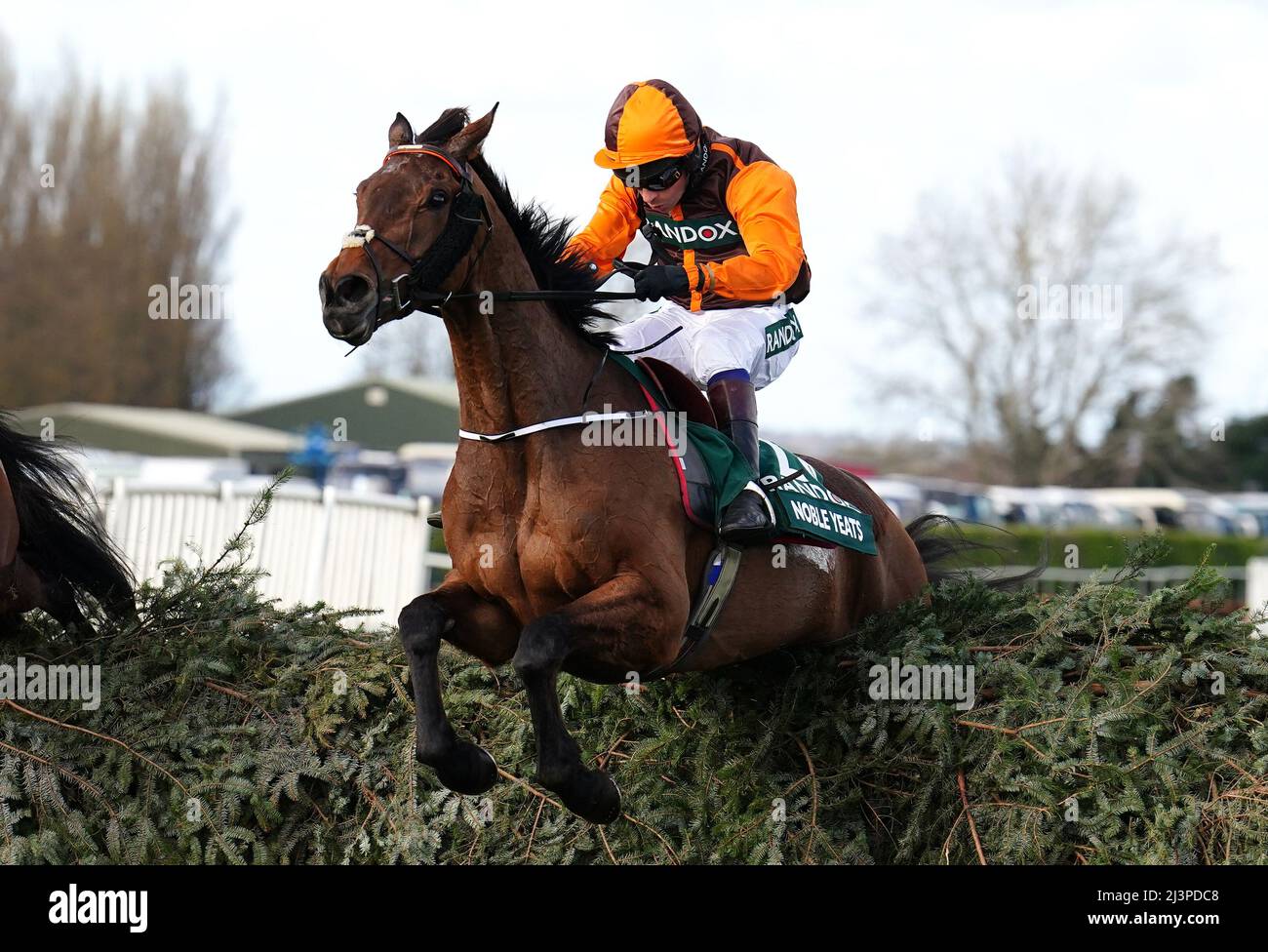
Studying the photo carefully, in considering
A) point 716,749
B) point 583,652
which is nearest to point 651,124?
point 583,652

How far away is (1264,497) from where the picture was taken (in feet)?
129

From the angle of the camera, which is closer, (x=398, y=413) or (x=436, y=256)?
(x=436, y=256)

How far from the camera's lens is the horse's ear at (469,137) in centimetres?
445

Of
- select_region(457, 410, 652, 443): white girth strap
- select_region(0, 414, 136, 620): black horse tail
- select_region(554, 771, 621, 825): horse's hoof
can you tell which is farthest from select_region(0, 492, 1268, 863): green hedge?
select_region(457, 410, 652, 443): white girth strap

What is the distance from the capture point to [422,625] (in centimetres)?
448

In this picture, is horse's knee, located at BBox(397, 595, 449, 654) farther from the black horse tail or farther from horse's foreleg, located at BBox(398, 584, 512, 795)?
the black horse tail

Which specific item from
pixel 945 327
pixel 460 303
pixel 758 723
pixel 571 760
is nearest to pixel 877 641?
pixel 758 723

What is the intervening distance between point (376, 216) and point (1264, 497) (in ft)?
132

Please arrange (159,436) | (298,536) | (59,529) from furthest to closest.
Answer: (159,436) → (298,536) → (59,529)

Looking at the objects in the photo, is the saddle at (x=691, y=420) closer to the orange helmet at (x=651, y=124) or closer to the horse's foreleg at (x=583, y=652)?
the horse's foreleg at (x=583, y=652)

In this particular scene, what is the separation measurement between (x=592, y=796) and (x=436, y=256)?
5.76 feet

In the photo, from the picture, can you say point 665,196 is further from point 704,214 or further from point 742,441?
point 742,441

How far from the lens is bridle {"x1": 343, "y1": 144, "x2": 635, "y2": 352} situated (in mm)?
4102

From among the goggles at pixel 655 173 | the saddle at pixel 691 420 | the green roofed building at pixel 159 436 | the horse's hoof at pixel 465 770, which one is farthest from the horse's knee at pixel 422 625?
the green roofed building at pixel 159 436
